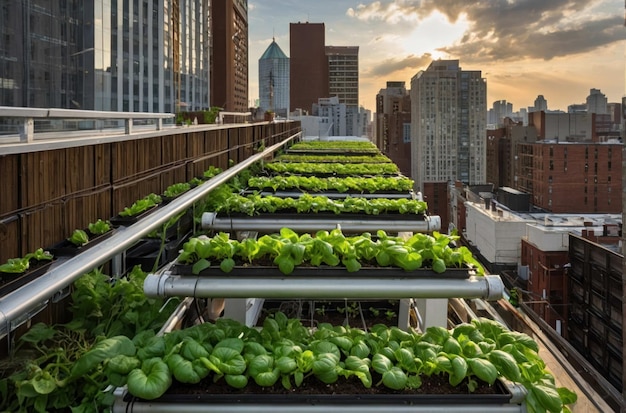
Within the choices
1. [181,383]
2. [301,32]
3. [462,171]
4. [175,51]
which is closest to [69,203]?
[181,383]

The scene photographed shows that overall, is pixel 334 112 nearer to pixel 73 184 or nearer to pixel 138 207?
pixel 138 207

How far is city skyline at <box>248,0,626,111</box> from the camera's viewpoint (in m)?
7.84

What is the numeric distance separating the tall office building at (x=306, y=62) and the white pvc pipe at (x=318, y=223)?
275ft

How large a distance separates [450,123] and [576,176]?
81.6 feet

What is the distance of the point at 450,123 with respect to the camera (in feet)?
188

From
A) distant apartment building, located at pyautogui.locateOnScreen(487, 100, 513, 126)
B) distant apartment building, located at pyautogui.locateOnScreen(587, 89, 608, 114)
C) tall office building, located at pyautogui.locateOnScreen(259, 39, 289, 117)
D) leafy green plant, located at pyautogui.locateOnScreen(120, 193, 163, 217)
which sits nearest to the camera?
leafy green plant, located at pyautogui.locateOnScreen(120, 193, 163, 217)

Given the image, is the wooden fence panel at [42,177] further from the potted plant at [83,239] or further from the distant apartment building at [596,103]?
the distant apartment building at [596,103]

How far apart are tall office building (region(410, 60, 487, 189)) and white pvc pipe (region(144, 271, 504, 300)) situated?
5519 centimetres

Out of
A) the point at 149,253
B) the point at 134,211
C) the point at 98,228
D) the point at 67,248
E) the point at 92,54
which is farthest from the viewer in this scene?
the point at 92,54

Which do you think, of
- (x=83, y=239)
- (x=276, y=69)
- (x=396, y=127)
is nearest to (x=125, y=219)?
(x=83, y=239)

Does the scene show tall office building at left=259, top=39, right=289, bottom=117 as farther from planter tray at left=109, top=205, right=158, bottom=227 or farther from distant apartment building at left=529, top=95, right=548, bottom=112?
planter tray at left=109, top=205, right=158, bottom=227

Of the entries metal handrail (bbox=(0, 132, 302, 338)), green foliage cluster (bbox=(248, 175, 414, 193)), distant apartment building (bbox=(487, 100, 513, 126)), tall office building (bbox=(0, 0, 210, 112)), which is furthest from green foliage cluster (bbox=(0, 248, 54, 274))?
distant apartment building (bbox=(487, 100, 513, 126))

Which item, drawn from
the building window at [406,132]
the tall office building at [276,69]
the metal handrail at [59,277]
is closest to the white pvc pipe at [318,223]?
the metal handrail at [59,277]

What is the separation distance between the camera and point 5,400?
1.68 metres
